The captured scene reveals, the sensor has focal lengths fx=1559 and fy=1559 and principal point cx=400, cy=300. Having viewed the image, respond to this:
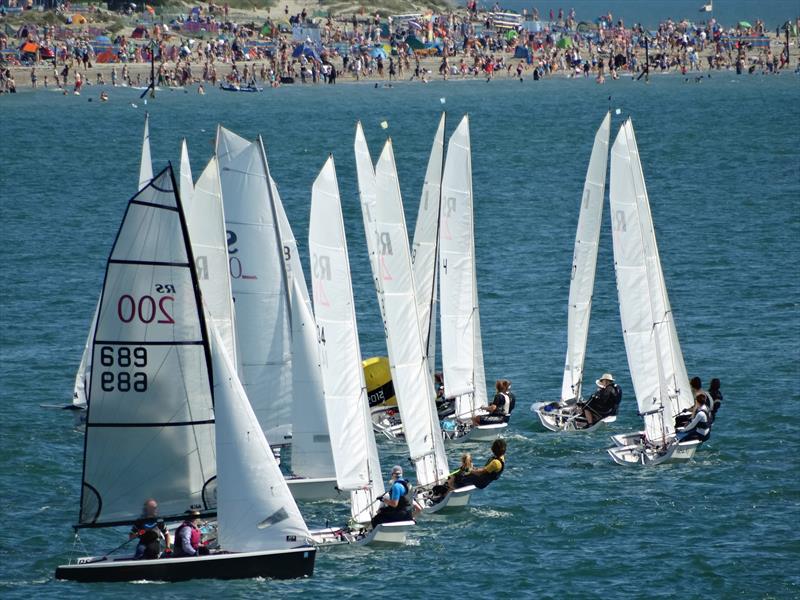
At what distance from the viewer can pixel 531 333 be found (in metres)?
50.4

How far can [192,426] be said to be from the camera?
27.2m

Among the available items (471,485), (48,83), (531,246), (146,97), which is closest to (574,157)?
(531,246)

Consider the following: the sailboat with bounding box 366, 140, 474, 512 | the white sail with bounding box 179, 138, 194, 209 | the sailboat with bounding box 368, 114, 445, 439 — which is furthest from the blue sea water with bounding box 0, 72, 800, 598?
the white sail with bounding box 179, 138, 194, 209

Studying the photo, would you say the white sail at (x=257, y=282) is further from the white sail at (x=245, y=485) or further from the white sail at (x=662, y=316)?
the white sail at (x=662, y=316)

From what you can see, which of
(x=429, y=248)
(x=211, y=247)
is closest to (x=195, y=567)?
(x=211, y=247)

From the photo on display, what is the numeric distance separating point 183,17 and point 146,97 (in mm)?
19714

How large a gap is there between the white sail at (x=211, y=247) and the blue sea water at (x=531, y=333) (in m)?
5.26

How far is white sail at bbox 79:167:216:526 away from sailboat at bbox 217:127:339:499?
17.1 feet

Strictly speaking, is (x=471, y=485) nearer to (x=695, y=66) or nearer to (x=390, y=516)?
(x=390, y=516)

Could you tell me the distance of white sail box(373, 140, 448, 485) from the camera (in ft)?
106

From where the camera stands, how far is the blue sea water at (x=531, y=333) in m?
29.3

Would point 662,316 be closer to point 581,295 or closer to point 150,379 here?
point 581,295

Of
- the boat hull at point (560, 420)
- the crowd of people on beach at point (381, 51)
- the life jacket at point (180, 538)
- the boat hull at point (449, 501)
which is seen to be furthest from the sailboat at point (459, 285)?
the crowd of people on beach at point (381, 51)

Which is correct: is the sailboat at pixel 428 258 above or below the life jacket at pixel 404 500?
above
